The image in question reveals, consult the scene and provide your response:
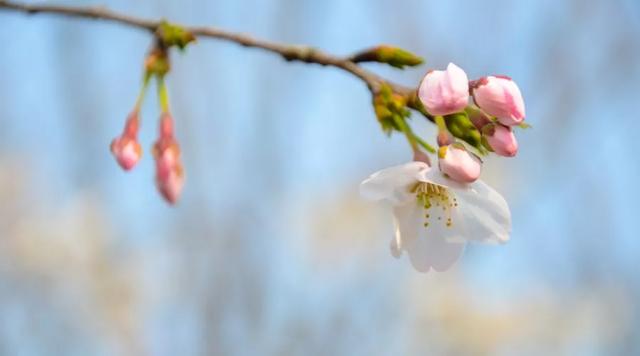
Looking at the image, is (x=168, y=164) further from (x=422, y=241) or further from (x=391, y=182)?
(x=422, y=241)

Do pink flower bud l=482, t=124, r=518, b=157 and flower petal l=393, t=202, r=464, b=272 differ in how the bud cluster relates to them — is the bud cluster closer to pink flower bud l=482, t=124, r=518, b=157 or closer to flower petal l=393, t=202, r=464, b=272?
pink flower bud l=482, t=124, r=518, b=157

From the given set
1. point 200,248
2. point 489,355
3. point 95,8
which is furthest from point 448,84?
point 489,355

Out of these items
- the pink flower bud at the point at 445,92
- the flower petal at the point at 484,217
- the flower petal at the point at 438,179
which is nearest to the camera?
the pink flower bud at the point at 445,92

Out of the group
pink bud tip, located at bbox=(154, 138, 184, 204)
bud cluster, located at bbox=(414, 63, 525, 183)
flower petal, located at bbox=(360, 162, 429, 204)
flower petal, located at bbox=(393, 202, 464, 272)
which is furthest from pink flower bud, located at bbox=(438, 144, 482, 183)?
pink bud tip, located at bbox=(154, 138, 184, 204)

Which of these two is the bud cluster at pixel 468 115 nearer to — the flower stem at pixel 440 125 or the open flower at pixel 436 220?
the flower stem at pixel 440 125

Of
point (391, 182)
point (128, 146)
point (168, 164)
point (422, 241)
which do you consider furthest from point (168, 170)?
point (422, 241)

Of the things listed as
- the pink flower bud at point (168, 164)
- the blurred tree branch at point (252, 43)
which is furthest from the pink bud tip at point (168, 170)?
the blurred tree branch at point (252, 43)

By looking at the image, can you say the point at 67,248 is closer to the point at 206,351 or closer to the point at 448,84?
the point at 206,351
